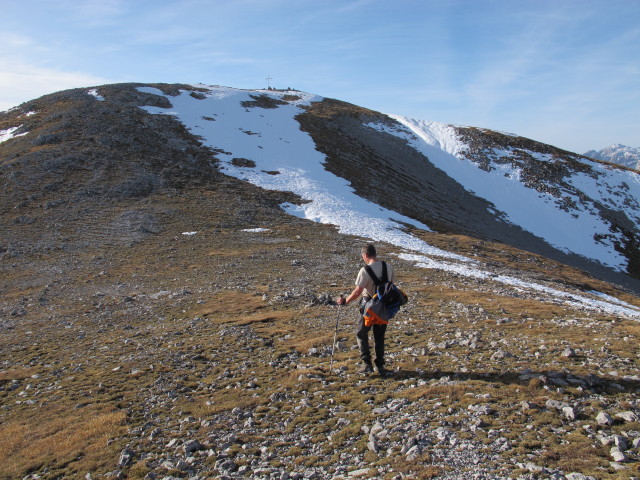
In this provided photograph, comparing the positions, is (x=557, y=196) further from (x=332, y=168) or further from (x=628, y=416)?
(x=628, y=416)

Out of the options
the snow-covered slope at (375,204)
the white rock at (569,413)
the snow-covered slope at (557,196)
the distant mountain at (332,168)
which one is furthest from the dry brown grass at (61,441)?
the snow-covered slope at (557,196)

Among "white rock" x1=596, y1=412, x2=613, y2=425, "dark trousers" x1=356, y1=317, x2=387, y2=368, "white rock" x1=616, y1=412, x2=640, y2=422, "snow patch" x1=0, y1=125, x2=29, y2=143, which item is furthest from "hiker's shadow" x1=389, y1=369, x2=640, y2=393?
"snow patch" x1=0, y1=125, x2=29, y2=143

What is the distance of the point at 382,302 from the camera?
11.0m

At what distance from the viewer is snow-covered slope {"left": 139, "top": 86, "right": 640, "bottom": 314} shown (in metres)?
51.2

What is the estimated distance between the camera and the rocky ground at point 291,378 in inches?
314

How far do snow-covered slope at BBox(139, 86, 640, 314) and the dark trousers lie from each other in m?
23.1

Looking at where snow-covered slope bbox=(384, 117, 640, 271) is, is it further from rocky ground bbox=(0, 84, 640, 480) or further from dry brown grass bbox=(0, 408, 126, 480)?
dry brown grass bbox=(0, 408, 126, 480)

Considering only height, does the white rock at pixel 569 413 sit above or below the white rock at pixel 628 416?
below

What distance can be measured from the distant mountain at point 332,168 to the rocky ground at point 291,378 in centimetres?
1559

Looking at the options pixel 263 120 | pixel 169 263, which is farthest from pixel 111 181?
pixel 263 120

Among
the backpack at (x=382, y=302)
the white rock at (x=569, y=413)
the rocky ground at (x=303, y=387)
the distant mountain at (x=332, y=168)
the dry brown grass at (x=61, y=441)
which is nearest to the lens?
the rocky ground at (x=303, y=387)

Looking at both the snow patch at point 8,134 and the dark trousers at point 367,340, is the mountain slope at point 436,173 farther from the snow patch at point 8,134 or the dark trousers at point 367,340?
the dark trousers at point 367,340

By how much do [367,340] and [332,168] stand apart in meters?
59.9

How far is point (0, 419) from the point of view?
12.1 metres
